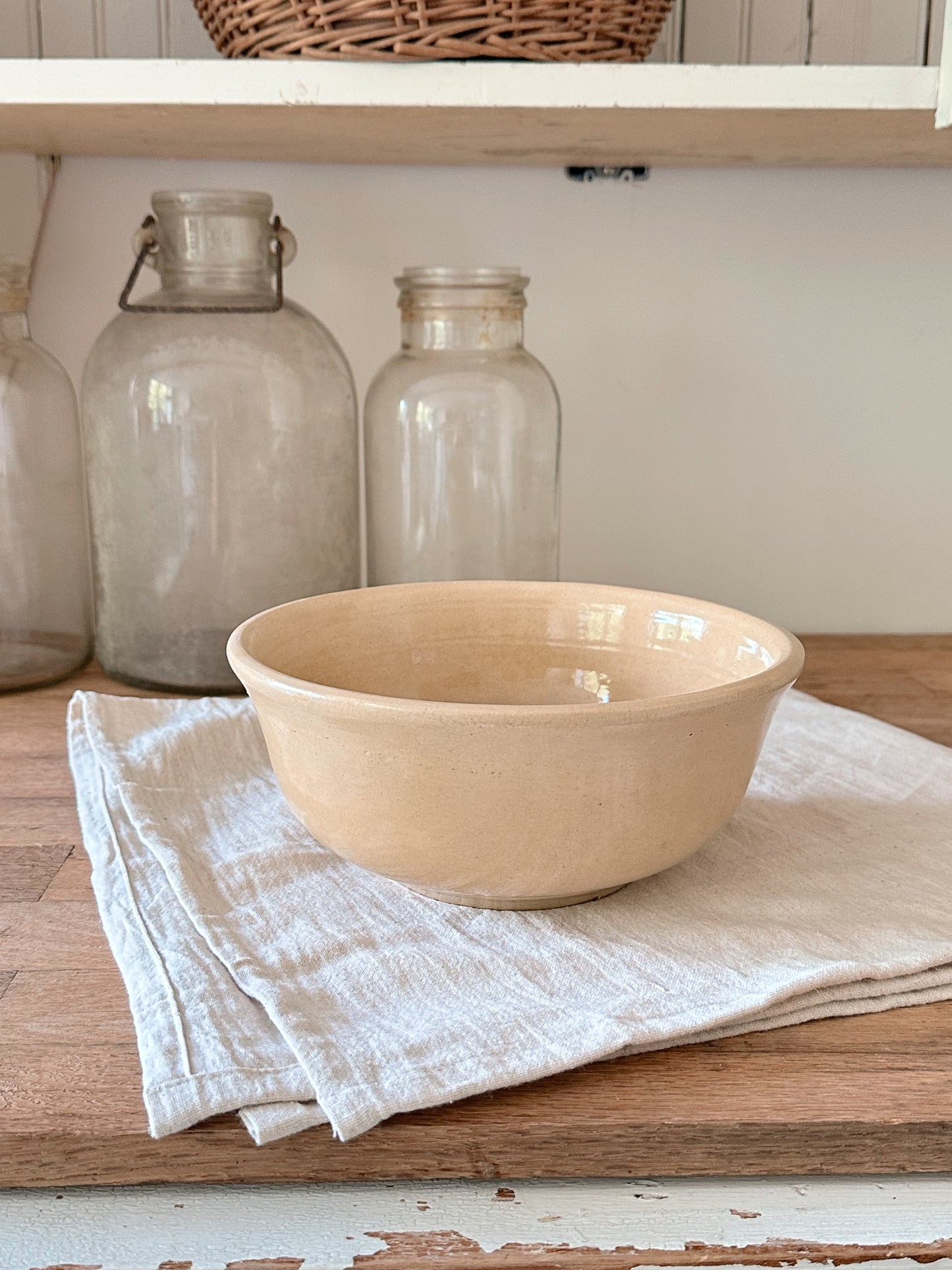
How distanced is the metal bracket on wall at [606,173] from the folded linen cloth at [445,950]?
1.83ft

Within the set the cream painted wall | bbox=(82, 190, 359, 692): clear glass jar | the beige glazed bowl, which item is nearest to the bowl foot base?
the beige glazed bowl

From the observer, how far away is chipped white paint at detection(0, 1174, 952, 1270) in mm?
352

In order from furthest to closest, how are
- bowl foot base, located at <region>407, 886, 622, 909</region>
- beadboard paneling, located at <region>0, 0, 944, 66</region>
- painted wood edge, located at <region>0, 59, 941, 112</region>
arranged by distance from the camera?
beadboard paneling, located at <region>0, 0, 944, 66</region>
painted wood edge, located at <region>0, 59, 941, 112</region>
bowl foot base, located at <region>407, 886, 622, 909</region>

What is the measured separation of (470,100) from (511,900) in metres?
0.46

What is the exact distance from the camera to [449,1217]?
363 millimetres

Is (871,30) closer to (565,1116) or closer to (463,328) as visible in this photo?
(463,328)

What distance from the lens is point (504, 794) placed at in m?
0.43

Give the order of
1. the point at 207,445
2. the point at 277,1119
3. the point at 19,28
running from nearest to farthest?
1. the point at 277,1119
2. the point at 207,445
3. the point at 19,28

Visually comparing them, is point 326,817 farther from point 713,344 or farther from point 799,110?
point 713,344

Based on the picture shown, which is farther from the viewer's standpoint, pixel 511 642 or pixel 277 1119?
pixel 511 642

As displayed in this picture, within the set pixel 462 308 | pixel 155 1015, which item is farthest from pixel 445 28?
pixel 155 1015

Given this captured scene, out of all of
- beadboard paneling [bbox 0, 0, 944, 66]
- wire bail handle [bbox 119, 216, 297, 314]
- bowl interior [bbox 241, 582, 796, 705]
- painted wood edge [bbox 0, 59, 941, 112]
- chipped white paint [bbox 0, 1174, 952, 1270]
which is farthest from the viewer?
beadboard paneling [bbox 0, 0, 944, 66]

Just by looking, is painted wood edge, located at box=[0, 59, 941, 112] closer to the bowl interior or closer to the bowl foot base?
the bowl interior

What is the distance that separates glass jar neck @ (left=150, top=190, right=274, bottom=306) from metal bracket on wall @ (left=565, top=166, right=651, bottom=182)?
272mm
